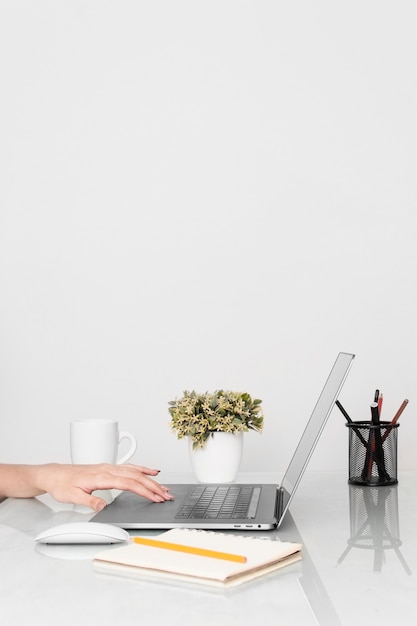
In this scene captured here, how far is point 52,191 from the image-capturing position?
6.53 ft

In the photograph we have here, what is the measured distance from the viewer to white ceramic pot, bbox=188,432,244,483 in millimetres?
1594

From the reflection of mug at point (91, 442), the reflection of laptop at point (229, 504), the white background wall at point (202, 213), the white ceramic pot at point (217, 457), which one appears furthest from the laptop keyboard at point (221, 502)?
the white background wall at point (202, 213)

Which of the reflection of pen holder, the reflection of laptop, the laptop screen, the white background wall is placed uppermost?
the white background wall

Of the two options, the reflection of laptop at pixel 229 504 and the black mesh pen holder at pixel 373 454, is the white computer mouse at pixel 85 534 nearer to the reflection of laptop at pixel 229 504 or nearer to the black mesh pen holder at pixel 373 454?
the reflection of laptop at pixel 229 504

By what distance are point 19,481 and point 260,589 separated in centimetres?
68

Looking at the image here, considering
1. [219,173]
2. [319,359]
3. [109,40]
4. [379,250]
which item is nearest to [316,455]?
[319,359]

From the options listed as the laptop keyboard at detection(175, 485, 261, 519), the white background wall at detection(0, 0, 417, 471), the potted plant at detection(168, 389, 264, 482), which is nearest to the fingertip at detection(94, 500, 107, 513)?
the laptop keyboard at detection(175, 485, 261, 519)

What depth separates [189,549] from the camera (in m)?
0.99

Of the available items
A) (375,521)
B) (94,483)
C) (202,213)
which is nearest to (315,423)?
(375,521)

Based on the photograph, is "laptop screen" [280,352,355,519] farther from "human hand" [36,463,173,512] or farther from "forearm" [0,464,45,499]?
"forearm" [0,464,45,499]

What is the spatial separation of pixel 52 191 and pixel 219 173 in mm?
410

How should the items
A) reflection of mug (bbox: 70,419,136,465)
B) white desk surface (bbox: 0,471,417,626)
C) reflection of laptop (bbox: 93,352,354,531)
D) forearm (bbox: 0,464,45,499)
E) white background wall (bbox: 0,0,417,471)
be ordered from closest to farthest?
white desk surface (bbox: 0,471,417,626) → reflection of laptop (bbox: 93,352,354,531) → forearm (bbox: 0,464,45,499) → reflection of mug (bbox: 70,419,136,465) → white background wall (bbox: 0,0,417,471)

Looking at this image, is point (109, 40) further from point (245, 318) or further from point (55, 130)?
point (245, 318)

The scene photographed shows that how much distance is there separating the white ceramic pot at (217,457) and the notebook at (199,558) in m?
0.52
